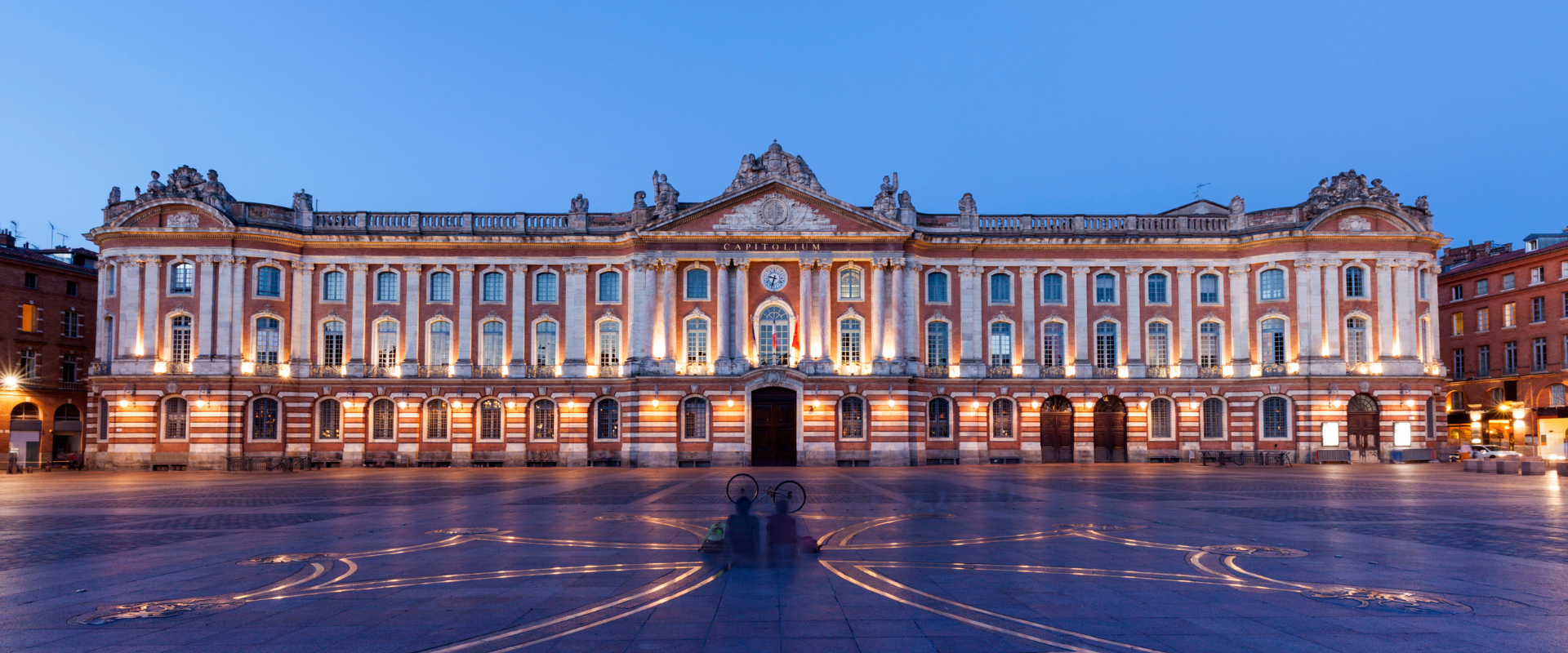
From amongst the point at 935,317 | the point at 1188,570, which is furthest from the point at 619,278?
the point at 1188,570

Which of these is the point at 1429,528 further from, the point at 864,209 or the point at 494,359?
the point at 494,359

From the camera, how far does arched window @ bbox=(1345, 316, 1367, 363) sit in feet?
185

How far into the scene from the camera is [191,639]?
10.9 metres

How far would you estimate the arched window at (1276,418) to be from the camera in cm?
5669

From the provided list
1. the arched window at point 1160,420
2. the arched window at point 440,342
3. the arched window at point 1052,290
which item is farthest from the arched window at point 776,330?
the arched window at point 1160,420

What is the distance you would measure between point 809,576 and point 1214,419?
49312mm

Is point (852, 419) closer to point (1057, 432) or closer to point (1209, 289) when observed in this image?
point (1057, 432)

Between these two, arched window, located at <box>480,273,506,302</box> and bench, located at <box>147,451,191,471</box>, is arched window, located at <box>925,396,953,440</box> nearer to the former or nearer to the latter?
arched window, located at <box>480,273,506,302</box>

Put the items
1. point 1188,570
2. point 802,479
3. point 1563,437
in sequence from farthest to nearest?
point 1563,437 → point 802,479 → point 1188,570

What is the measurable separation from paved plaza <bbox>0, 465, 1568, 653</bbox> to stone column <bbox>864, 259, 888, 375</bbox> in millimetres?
25516

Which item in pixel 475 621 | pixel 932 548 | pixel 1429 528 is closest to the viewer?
pixel 475 621

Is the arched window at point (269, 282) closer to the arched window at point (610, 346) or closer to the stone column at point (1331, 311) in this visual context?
the arched window at point (610, 346)

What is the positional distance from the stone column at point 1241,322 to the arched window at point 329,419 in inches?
1951

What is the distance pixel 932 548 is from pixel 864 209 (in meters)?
39.3
